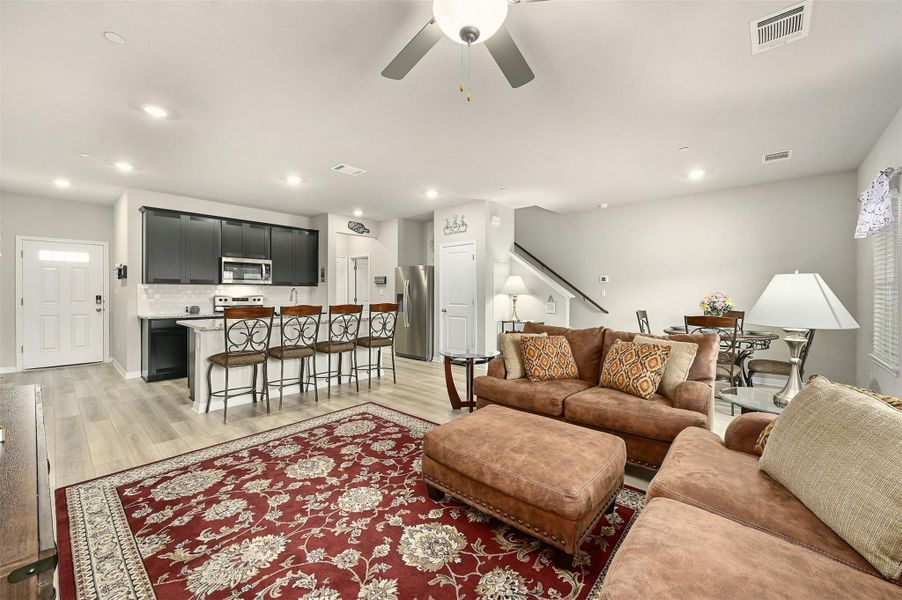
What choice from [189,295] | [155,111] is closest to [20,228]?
[189,295]

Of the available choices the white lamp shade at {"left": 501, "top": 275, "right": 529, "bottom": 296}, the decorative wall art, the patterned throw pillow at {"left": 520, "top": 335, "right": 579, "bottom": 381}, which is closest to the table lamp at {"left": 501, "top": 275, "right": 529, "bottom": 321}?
the white lamp shade at {"left": 501, "top": 275, "right": 529, "bottom": 296}

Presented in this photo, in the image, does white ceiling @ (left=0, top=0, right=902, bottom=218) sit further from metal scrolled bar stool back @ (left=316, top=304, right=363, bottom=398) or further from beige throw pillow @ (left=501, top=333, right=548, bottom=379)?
beige throw pillow @ (left=501, top=333, right=548, bottom=379)

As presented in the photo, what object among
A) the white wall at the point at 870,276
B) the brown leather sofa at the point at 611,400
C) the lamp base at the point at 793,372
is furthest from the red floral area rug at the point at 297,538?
the white wall at the point at 870,276

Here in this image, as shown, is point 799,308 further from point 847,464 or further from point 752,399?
point 847,464

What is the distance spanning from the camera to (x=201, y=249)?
5.93 metres

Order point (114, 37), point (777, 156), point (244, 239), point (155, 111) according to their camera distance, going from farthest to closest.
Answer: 1. point (244, 239)
2. point (777, 156)
3. point (155, 111)
4. point (114, 37)

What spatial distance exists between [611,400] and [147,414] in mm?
4346

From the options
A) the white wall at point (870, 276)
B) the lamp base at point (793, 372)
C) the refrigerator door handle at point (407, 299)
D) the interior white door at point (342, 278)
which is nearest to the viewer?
the lamp base at point (793, 372)

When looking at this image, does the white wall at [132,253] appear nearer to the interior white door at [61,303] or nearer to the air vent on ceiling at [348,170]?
the interior white door at [61,303]

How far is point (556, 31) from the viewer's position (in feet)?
7.09

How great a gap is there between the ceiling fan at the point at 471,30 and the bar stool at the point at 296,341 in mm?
2785

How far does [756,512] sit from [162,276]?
6.85 m

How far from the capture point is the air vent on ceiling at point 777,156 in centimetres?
401

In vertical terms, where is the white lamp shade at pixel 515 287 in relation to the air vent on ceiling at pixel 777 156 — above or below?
below
